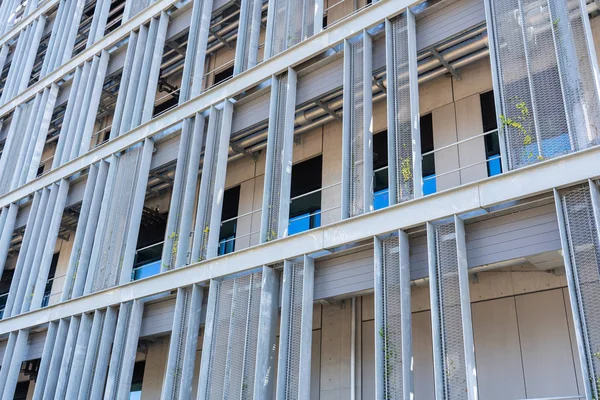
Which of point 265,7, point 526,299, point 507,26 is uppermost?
point 265,7

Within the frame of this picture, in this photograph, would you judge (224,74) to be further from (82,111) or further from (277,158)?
(277,158)

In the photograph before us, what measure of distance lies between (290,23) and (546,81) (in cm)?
735

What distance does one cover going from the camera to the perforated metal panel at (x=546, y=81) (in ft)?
33.1

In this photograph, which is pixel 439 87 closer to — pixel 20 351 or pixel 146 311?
pixel 146 311

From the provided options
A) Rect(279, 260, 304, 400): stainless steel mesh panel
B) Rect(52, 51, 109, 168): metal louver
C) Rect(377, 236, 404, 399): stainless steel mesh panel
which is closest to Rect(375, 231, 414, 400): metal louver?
Rect(377, 236, 404, 399): stainless steel mesh panel

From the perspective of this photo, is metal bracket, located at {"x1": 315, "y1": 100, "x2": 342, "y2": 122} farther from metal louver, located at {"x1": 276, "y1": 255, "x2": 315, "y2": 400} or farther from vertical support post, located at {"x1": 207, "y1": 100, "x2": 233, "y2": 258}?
metal louver, located at {"x1": 276, "y1": 255, "x2": 315, "y2": 400}

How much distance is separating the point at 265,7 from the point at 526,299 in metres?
11.4

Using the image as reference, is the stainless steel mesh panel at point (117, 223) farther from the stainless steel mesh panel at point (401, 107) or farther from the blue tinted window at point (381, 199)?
the stainless steel mesh panel at point (401, 107)

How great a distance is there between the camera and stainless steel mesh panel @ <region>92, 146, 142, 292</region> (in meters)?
17.0

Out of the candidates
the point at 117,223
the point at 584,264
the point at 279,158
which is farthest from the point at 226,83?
the point at 584,264

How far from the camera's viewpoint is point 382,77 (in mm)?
14438

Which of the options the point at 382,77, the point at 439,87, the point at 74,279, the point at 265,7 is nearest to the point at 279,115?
the point at 382,77

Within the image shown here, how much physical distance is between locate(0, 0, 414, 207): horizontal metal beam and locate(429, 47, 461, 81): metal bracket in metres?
1.14

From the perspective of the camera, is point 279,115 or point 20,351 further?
point 20,351
